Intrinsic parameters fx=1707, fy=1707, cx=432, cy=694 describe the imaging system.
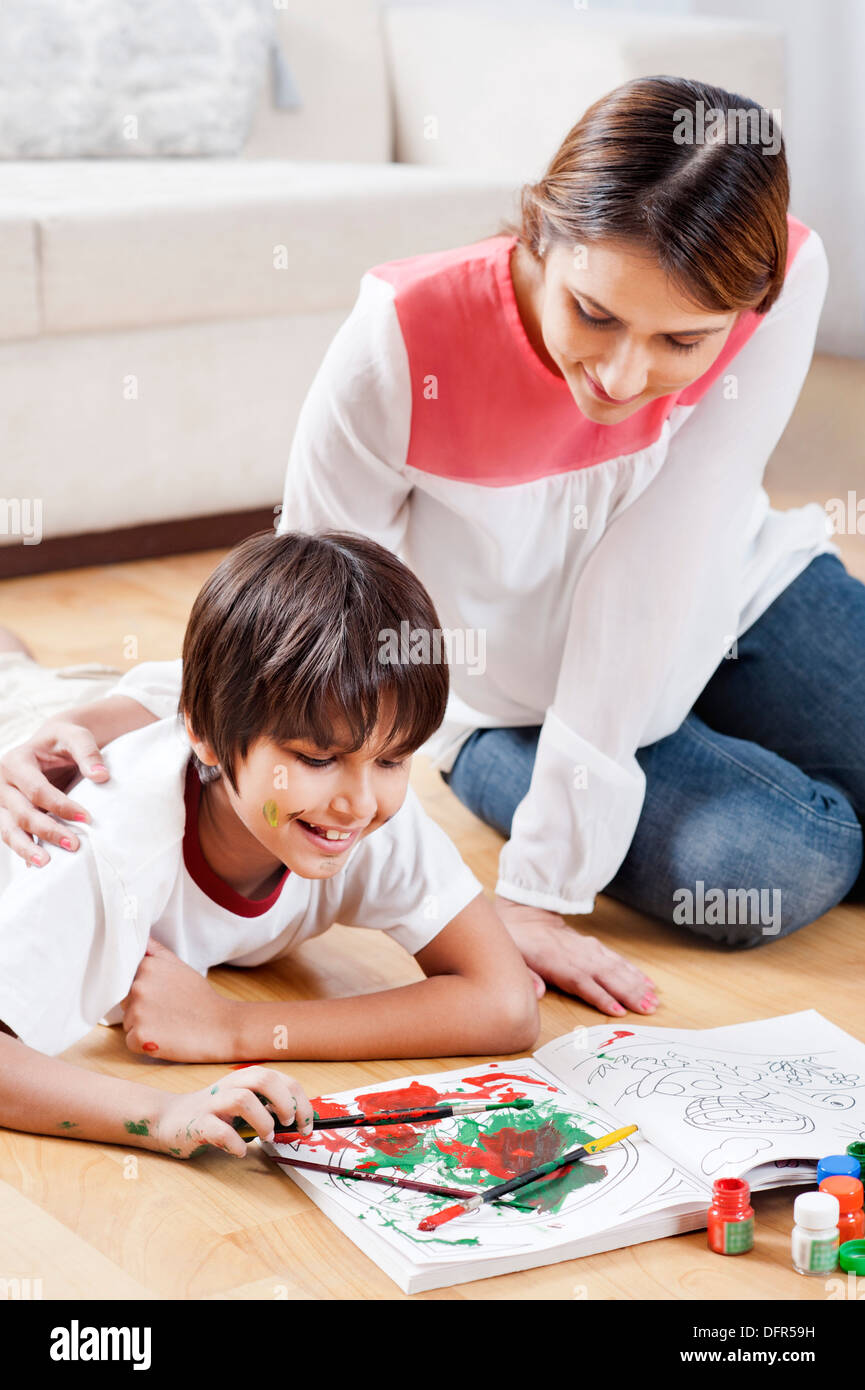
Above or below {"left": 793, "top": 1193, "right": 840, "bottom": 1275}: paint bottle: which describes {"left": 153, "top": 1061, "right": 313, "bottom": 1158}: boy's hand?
above

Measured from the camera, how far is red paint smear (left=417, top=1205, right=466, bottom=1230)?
35.9 inches

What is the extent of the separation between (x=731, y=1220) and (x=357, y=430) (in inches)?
25.3

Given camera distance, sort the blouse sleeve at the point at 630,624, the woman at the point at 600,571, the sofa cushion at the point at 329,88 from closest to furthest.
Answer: the woman at the point at 600,571, the blouse sleeve at the point at 630,624, the sofa cushion at the point at 329,88

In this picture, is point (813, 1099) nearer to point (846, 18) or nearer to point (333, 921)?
point (333, 921)

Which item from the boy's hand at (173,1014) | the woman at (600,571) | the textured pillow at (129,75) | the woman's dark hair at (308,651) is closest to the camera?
the woman's dark hair at (308,651)

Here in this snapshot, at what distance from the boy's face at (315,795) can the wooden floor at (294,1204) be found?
0.57 ft

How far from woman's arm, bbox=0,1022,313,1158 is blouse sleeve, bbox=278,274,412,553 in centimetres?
44

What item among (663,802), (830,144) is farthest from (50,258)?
(830,144)

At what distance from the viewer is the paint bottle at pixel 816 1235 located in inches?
35.9

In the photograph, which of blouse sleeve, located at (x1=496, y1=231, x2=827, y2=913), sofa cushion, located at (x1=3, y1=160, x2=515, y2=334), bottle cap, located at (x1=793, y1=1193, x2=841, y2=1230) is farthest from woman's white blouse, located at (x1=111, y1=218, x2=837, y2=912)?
sofa cushion, located at (x1=3, y1=160, x2=515, y2=334)

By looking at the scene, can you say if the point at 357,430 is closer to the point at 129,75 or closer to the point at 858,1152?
the point at 858,1152

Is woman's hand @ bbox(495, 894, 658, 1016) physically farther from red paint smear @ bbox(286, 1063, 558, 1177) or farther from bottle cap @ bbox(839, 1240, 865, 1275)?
bottle cap @ bbox(839, 1240, 865, 1275)

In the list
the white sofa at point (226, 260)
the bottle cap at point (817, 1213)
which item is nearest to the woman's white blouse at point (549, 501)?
the bottle cap at point (817, 1213)

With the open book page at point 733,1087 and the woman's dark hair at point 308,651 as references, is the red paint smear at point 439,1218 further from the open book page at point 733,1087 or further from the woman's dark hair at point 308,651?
the woman's dark hair at point 308,651
